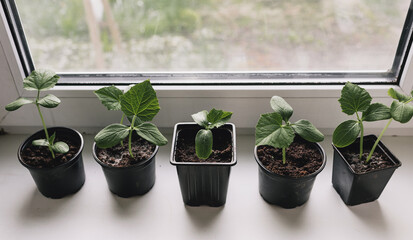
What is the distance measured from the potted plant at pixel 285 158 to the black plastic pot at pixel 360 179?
2.2 inches

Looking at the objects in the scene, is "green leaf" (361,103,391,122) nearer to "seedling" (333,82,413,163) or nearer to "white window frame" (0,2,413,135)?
"seedling" (333,82,413,163)

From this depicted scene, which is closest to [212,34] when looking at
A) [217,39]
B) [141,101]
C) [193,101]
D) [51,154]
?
[217,39]

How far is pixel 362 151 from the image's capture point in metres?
0.86

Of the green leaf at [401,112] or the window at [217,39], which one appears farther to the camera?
Result: the window at [217,39]

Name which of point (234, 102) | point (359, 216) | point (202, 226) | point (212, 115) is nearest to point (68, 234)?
point (202, 226)

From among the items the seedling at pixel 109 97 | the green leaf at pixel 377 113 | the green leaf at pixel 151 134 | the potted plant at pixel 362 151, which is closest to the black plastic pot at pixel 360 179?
the potted plant at pixel 362 151

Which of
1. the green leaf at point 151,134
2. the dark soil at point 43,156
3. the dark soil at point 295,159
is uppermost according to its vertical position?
the green leaf at point 151,134

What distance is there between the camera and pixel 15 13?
92cm

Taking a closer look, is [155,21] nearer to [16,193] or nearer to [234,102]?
[234,102]

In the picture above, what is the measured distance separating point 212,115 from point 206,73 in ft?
0.76

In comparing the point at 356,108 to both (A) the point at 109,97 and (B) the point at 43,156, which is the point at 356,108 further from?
(B) the point at 43,156

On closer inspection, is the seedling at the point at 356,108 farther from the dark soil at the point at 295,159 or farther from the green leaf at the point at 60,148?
the green leaf at the point at 60,148

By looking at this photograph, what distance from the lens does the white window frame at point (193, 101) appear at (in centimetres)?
96

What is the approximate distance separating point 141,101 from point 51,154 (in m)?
0.29
